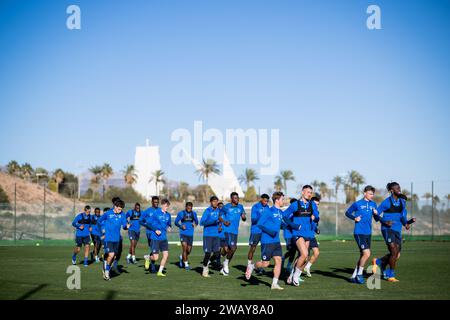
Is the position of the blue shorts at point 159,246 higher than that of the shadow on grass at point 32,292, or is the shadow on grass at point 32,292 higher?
the blue shorts at point 159,246

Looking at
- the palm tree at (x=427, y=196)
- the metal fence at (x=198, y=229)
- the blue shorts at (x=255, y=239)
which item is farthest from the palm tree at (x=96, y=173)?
the blue shorts at (x=255, y=239)

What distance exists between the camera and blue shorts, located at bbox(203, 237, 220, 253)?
18.1 meters

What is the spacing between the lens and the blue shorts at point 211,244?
59.3 ft

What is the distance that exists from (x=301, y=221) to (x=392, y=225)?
8.72 ft

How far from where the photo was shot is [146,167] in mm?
111938

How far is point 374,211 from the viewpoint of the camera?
50.1 ft

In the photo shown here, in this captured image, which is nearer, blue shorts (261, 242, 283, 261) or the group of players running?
blue shorts (261, 242, 283, 261)

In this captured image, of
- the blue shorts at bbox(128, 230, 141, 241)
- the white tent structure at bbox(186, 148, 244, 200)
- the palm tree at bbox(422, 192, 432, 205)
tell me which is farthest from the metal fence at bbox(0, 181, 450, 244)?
the white tent structure at bbox(186, 148, 244, 200)

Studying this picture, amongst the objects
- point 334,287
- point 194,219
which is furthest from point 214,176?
point 334,287

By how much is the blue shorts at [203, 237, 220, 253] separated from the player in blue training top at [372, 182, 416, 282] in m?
4.91

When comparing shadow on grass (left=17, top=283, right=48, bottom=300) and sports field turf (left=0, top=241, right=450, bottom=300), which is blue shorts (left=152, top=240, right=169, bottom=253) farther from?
shadow on grass (left=17, top=283, right=48, bottom=300)

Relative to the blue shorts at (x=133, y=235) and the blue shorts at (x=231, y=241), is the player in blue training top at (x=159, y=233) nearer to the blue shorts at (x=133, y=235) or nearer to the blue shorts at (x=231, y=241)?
the blue shorts at (x=231, y=241)

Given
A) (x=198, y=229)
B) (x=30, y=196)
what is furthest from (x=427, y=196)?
(x=30, y=196)

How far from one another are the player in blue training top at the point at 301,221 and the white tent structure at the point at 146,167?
312 feet
